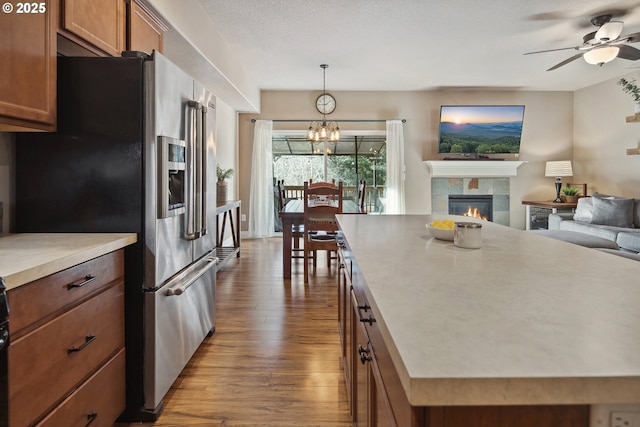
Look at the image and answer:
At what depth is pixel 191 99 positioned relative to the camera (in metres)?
2.09

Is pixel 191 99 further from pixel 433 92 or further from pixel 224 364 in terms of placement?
pixel 433 92

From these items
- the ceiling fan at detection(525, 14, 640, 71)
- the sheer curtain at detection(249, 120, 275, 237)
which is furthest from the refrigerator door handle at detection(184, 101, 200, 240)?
the sheer curtain at detection(249, 120, 275, 237)

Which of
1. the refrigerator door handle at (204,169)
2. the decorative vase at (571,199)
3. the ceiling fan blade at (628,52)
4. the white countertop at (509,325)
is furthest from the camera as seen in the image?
the decorative vase at (571,199)

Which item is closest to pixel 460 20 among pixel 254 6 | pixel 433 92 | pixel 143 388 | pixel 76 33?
pixel 254 6

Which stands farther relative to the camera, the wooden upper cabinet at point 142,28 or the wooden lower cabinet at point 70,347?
the wooden upper cabinet at point 142,28

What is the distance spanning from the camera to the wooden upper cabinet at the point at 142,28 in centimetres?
226

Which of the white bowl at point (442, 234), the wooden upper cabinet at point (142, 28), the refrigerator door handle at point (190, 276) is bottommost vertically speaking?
the refrigerator door handle at point (190, 276)

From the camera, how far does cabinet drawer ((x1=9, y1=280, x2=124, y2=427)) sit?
1074 mm

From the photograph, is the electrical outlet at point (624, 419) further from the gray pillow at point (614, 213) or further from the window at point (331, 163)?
the window at point (331, 163)

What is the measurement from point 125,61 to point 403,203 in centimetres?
544

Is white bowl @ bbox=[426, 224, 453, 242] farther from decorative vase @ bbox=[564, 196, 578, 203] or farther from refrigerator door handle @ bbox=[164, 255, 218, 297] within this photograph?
decorative vase @ bbox=[564, 196, 578, 203]

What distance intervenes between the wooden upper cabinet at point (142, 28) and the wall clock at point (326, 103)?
4.05 metres

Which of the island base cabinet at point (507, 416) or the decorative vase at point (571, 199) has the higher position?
the decorative vase at point (571, 199)
